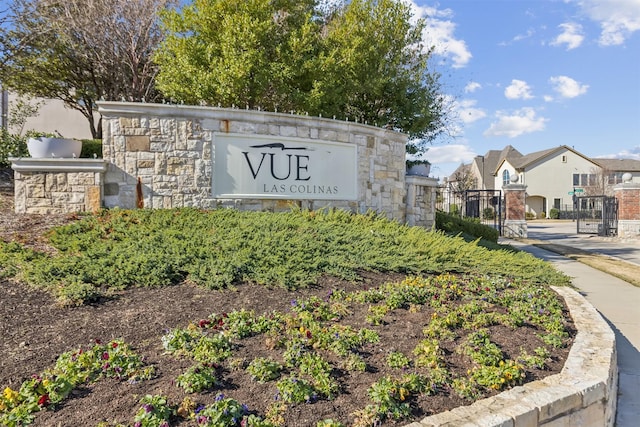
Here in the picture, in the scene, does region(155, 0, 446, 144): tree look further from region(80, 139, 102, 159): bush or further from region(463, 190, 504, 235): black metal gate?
region(463, 190, 504, 235): black metal gate

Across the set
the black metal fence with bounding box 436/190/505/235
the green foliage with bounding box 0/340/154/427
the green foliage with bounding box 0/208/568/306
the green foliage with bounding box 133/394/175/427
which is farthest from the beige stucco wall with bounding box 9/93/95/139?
the green foliage with bounding box 133/394/175/427

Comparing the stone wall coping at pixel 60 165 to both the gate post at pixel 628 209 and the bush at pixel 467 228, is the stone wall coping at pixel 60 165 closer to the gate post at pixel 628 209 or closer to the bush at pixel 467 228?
the bush at pixel 467 228

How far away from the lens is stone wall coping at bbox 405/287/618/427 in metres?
2.33

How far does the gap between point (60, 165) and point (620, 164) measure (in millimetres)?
54133

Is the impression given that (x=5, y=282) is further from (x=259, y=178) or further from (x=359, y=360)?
(x=259, y=178)

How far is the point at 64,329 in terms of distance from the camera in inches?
129

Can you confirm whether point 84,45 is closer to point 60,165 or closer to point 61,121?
point 60,165

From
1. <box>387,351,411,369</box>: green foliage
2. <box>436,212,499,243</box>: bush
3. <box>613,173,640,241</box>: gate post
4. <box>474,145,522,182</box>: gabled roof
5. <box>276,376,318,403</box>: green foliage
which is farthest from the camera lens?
<box>474,145,522,182</box>: gabled roof

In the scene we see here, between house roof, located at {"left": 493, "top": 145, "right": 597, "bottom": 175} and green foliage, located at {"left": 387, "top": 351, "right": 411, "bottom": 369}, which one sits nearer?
green foliage, located at {"left": 387, "top": 351, "right": 411, "bottom": 369}

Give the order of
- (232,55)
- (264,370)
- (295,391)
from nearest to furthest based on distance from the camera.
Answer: (295,391)
(264,370)
(232,55)

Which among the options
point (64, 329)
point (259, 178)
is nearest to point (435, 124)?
point (259, 178)

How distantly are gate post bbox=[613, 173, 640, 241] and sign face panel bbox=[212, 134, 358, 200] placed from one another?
15960 millimetres

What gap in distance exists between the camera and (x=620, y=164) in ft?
150

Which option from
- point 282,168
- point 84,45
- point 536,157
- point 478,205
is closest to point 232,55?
point 282,168
